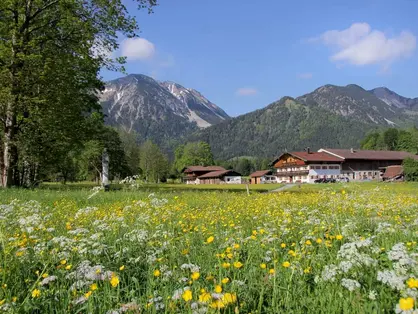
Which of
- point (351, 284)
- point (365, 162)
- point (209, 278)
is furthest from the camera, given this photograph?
point (365, 162)

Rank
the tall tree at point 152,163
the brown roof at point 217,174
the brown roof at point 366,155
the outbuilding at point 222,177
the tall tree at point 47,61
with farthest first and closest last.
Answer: the brown roof at point 217,174
the outbuilding at point 222,177
the tall tree at point 152,163
the brown roof at point 366,155
the tall tree at point 47,61

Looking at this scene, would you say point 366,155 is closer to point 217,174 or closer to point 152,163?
point 217,174

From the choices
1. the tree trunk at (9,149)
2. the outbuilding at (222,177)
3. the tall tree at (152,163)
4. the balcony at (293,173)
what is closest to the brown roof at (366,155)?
the balcony at (293,173)

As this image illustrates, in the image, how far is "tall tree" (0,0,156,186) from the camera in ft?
69.7

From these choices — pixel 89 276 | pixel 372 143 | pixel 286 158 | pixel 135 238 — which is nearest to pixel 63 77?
pixel 135 238

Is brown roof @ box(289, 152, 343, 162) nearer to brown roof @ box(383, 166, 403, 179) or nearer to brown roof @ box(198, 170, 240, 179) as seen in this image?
brown roof @ box(383, 166, 403, 179)

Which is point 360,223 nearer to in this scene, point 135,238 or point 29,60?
point 135,238

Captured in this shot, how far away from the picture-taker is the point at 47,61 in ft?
71.6

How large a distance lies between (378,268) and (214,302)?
82.5 inches

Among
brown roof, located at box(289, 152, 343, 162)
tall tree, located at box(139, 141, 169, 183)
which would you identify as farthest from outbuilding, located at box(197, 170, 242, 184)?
brown roof, located at box(289, 152, 343, 162)

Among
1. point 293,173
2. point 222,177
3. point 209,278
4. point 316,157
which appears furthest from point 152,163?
point 209,278

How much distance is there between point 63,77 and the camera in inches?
906

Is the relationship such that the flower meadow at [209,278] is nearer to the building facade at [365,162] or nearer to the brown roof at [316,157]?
the brown roof at [316,157]

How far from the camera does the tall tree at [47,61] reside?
2123 cm
